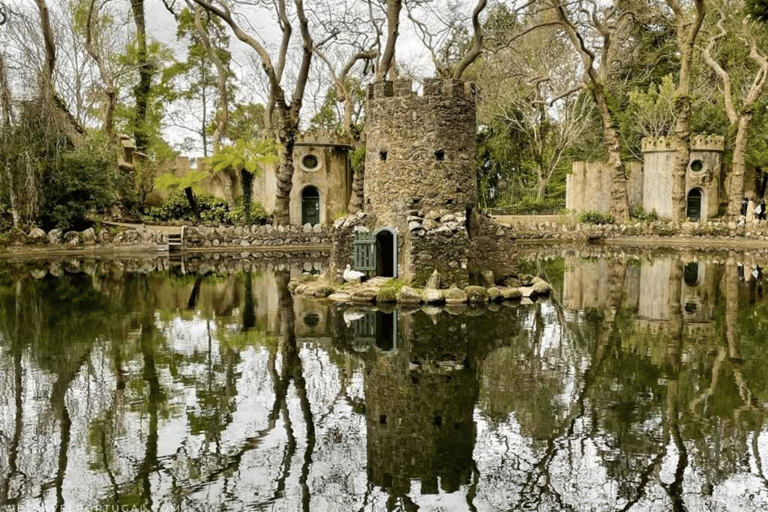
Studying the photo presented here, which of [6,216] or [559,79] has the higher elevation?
[559,79]

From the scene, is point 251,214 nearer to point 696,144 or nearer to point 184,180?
point 184,180

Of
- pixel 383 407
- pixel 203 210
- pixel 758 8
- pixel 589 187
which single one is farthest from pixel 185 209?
pixel 383 407

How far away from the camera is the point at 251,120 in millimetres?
52125

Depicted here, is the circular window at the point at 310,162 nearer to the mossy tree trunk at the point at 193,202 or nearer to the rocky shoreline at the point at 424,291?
the mossy tree trunk at the point at 193,202

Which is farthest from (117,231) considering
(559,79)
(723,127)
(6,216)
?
(723,127)

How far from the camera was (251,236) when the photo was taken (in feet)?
107

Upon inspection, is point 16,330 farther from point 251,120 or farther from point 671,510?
point 251,120

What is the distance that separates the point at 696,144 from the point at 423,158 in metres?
25.9

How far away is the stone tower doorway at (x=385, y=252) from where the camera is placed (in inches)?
761

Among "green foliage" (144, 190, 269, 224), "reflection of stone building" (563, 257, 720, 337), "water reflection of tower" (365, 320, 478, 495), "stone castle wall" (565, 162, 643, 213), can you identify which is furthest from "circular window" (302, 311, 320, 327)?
"stone castle wall" (565, 162, 643, 213)

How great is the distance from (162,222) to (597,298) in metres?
24.2

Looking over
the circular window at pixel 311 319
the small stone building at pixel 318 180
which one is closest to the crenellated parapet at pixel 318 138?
the small stone building at pixel 318 180

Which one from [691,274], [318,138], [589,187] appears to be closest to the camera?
[691,274]

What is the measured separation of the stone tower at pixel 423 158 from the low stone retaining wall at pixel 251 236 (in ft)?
46.2
